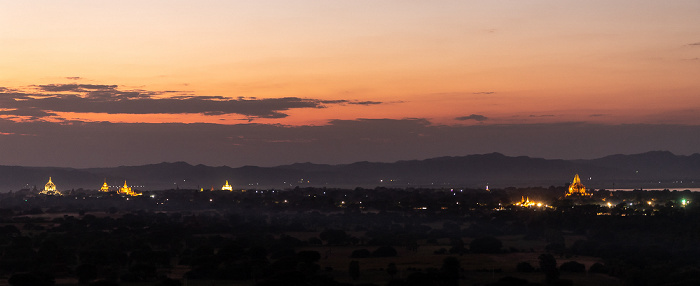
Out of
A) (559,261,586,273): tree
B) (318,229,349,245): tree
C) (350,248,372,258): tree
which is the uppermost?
(318,229,349,245): tree

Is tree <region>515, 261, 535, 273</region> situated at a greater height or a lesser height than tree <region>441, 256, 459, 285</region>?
lesser

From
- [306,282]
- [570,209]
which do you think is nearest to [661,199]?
[570,209]

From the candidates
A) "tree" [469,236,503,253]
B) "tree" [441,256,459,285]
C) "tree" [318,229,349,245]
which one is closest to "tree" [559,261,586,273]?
"tree" [441,256,459,285]

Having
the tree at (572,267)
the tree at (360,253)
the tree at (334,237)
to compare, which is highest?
the tree at (334,237)

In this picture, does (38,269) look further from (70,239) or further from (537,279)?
(537,279)

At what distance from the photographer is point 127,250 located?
95062 millimetres

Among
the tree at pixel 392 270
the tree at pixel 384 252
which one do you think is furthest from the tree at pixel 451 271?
the tree at pixel 384 252

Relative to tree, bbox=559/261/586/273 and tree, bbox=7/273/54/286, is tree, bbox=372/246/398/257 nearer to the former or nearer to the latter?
tree, bbox=559/261/586/273

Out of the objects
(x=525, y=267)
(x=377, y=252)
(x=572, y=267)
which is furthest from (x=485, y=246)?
(x=525, y=267)

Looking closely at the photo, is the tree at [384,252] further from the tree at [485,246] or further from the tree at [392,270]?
the tree at [392,270]

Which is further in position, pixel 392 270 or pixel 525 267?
pixel 525 267

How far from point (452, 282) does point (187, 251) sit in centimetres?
3580

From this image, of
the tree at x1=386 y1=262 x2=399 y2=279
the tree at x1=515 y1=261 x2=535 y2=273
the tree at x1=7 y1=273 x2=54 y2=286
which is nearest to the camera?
the tree at x1=7 y1=273 x2=54 y2=286

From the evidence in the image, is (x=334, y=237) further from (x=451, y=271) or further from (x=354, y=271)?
(x=451, y=271)
